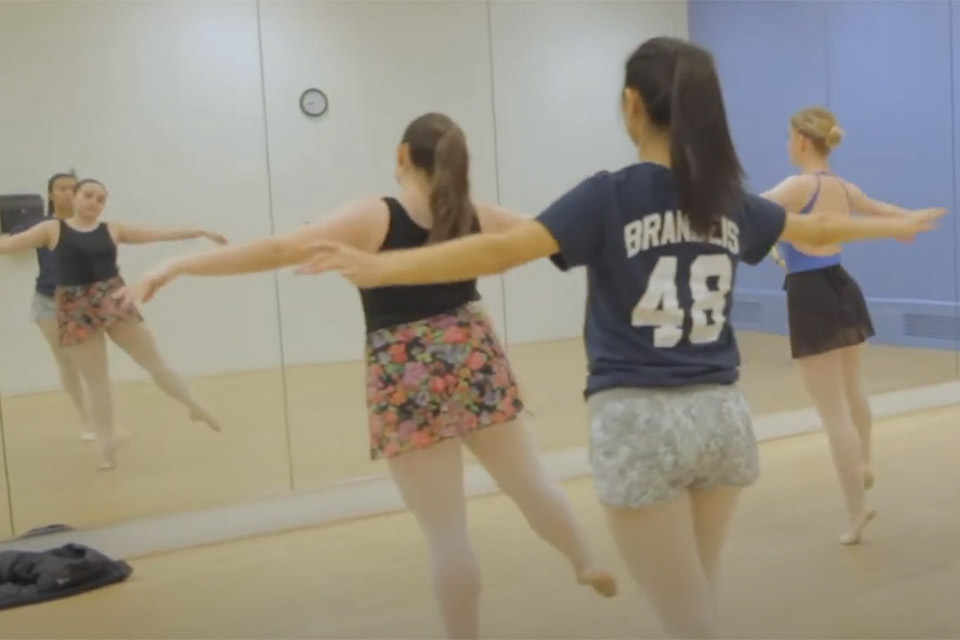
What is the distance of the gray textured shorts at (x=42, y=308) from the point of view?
4188 millimetres

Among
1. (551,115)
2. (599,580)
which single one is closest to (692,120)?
(599,580)

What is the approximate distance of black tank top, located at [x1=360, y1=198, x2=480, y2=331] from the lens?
8.43 ft

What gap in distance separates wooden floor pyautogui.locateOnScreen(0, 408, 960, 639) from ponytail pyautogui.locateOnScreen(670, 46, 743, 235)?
155 centimetres

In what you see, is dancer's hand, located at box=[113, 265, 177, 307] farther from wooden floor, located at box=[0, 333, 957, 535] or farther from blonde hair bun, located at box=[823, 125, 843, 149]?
blonde hair bun, located at box=[823, 125, 843, 149]

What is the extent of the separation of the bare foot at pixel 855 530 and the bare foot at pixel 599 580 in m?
1.15

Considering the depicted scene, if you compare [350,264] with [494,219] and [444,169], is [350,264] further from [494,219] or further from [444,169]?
[494,219]

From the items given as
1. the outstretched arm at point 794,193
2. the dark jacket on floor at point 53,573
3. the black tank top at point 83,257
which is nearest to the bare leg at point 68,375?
the black tank top at point 83,257

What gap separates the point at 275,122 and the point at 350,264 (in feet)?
10.2

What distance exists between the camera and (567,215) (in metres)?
1.81

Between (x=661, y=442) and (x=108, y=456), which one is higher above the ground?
(x=661, y=442)

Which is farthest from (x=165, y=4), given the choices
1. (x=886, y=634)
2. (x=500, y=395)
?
(x=886, y=634)

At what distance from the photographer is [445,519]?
2.57 m

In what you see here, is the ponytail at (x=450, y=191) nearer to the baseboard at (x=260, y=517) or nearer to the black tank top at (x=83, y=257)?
the black tank top at (x=83, y=257)

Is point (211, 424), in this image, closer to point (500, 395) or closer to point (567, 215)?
point (500, 395)
